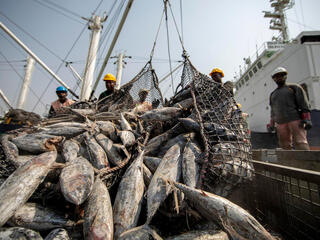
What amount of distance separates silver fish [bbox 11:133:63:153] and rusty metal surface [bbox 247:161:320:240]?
272 centimetres

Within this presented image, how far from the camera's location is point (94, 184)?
1.40 m

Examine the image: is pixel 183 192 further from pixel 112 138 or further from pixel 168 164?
pixel 112 138

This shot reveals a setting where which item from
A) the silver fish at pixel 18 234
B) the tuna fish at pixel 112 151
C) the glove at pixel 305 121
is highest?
the glove at pixel 305 121

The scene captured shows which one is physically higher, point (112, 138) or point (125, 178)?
point (112, 138)

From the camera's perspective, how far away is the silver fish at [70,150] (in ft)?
5.63

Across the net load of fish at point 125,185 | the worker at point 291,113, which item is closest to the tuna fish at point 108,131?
the net load of fish at point 125,185

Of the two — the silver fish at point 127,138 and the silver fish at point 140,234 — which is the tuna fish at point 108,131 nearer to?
the silver fish at point 127,138

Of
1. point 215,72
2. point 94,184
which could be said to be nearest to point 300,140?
point 215,72

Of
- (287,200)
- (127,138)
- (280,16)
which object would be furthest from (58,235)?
(280,16)

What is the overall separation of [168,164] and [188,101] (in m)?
1.28

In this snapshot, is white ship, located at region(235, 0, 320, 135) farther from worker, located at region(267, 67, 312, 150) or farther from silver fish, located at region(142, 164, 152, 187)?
silver fish, located at region(142, 164, 152, 187)

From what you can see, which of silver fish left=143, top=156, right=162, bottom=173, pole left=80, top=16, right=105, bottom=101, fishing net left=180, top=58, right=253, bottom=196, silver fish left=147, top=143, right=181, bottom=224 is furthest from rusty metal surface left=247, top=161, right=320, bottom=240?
pole left=80, top=16, right=105, bottom=101

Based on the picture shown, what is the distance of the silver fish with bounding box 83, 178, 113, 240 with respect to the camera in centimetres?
105

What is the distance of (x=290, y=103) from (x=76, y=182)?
500 cm
